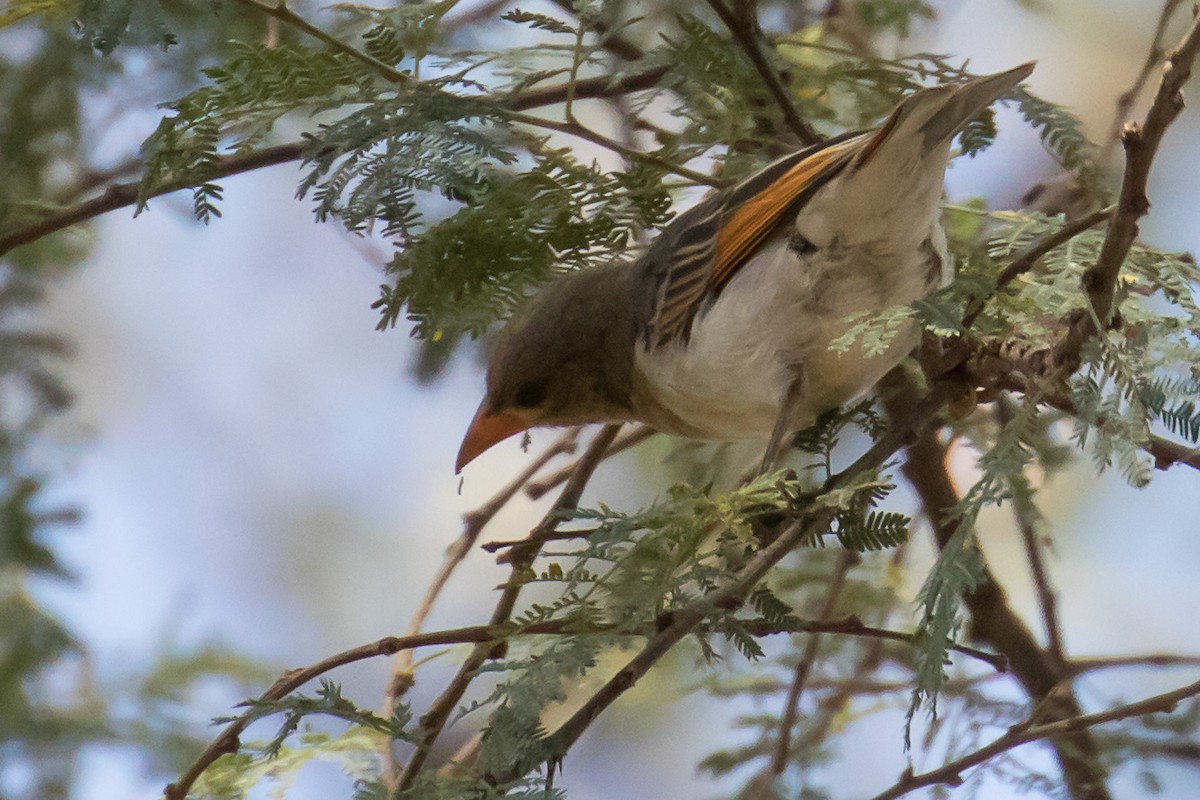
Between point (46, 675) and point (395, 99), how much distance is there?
109 inches

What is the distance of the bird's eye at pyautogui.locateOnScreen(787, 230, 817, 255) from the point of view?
7.97ft

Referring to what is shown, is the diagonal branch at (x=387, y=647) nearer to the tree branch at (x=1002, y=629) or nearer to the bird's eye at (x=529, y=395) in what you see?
the tree branch at (x=1002, y=629)

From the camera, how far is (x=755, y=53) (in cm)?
229

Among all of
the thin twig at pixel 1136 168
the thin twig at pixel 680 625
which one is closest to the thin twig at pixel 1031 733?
the thin twig at pixel 680 625

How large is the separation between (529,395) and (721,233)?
0.74 m

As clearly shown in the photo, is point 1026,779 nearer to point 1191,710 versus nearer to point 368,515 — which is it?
point 1191,710

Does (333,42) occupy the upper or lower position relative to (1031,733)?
upper

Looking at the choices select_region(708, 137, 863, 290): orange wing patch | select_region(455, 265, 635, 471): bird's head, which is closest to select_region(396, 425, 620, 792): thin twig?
select_region(455, 265, 635, 471): bird's head

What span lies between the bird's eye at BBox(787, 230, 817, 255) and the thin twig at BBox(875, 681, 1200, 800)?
0.88 m

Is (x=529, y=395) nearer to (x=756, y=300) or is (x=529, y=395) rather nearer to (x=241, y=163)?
(x=756, y=300)

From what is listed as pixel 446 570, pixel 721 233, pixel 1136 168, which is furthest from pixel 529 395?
pixel 1136 168

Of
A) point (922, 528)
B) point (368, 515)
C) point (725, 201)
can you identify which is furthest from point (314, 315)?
point (725, 201)

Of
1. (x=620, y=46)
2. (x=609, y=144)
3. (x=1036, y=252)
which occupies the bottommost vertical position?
(x=1036, y=252)

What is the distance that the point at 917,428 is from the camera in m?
2.18
